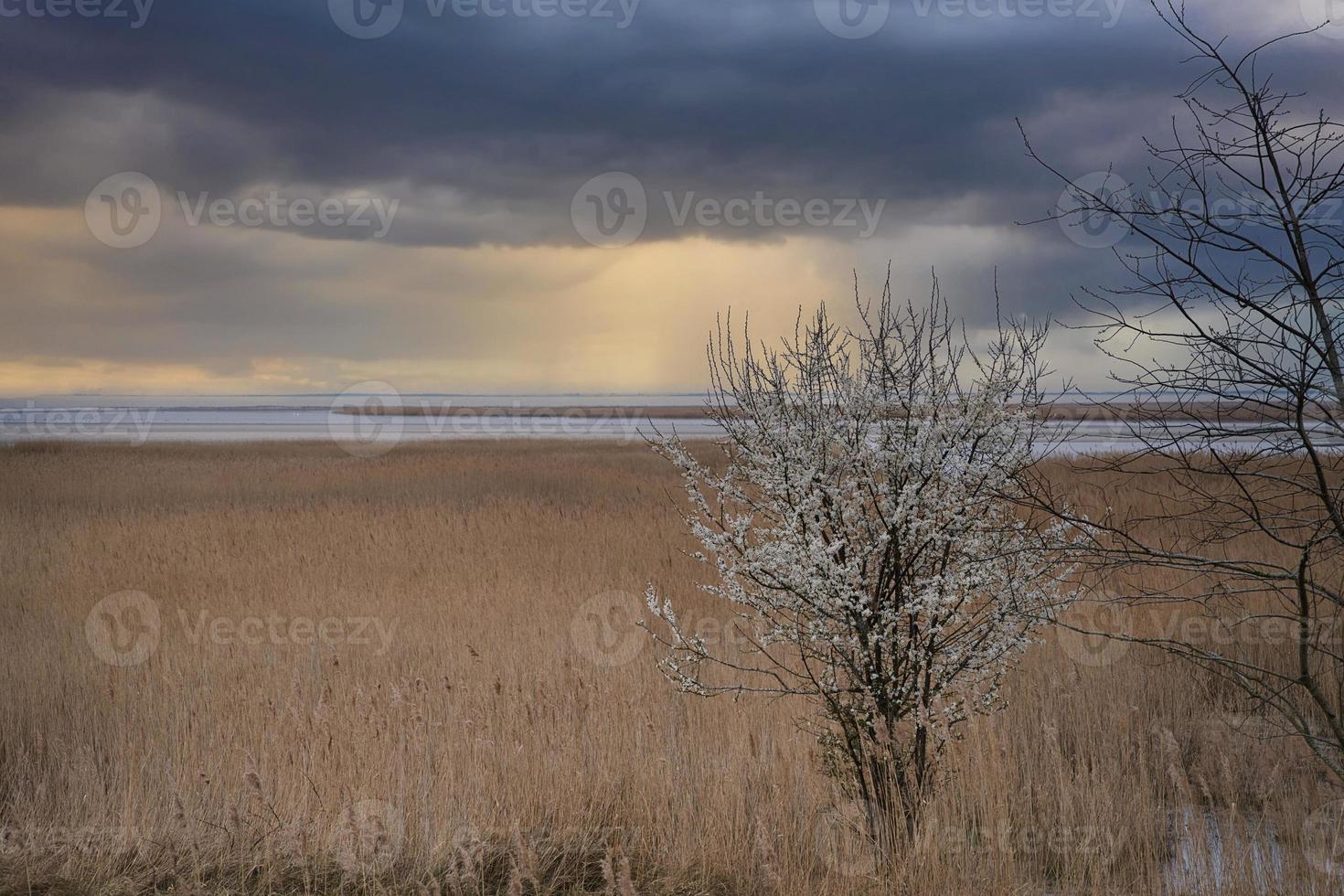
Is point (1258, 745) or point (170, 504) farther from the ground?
point (170, 504)

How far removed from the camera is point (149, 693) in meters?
8.42

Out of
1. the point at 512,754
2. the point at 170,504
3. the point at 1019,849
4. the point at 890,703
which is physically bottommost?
the point at 1019,849

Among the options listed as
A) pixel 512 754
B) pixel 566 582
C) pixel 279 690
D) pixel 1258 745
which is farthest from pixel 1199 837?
pixel 566 582

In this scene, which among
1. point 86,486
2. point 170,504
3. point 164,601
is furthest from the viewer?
point 86,486

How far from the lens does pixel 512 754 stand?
21.8 ft

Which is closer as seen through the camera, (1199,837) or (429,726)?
(1199,837)

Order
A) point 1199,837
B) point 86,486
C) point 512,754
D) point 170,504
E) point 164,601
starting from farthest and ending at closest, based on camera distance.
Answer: point 86,486 → point 170,504 → point 164,601 → point 512,754 → point 1199,837

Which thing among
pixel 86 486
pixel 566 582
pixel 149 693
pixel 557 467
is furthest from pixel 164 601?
pixel 557 467

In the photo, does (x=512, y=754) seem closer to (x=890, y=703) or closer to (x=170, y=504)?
(x=890, y=703)

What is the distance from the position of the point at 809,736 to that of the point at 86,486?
24.1 meters

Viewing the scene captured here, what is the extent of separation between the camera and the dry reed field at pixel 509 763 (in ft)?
17.1

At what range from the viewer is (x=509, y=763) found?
6.56 meters

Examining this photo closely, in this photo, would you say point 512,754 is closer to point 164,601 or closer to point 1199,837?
point 1199,837

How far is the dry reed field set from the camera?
520 centimetres
